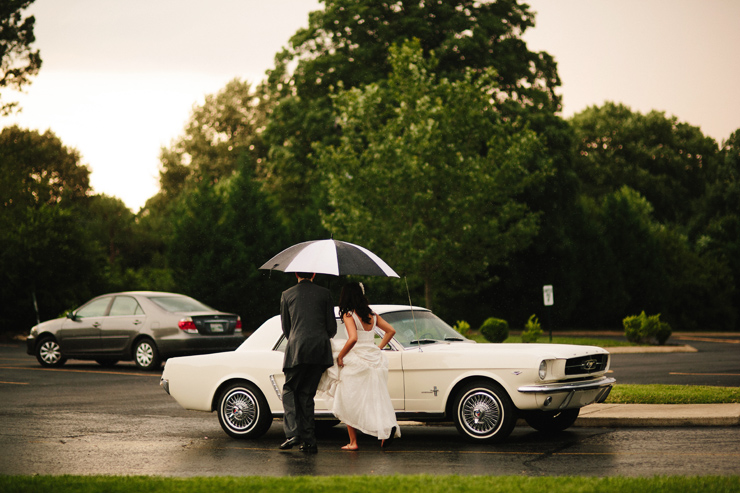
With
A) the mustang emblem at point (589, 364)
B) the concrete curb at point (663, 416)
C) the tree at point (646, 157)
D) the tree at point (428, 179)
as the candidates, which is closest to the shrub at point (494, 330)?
the tree at point (428, 179)

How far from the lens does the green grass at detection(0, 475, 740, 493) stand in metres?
6.56

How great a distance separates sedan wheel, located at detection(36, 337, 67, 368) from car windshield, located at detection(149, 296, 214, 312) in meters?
2.76

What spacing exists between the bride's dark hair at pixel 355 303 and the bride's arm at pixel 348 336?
75mm

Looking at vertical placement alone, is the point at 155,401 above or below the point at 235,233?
below

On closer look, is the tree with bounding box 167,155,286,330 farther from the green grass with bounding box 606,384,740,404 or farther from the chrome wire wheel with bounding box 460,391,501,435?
the chrome wire wheel with bounding box 460,391,501,435

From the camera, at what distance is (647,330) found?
2811cm

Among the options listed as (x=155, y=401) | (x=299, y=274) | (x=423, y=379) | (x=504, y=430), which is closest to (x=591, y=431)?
(x=504, y=430)

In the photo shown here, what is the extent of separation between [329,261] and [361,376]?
121 cm

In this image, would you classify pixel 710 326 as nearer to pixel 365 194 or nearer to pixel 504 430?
pixel 365 194

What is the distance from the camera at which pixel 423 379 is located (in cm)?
961

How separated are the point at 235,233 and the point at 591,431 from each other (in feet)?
76.4

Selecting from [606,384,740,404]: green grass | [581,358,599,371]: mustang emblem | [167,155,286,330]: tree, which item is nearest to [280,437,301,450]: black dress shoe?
[581,358,599,371]: mustang emblem

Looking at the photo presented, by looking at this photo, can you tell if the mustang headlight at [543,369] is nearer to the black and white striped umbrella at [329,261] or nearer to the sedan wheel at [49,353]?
the black and white striped umbrella at [329,261]

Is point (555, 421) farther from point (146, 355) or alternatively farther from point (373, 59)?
point (373, 59)
